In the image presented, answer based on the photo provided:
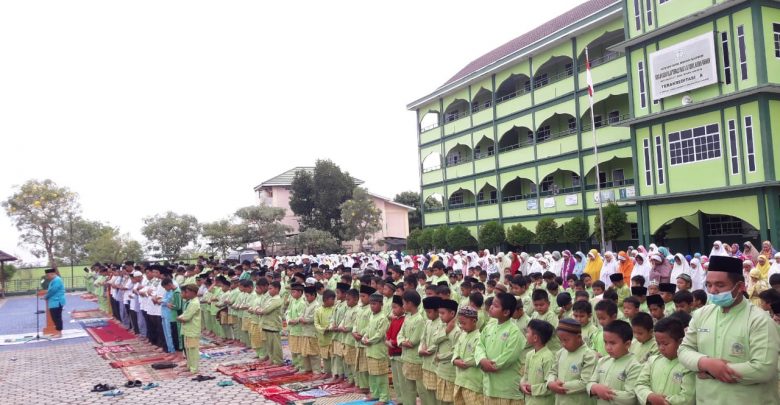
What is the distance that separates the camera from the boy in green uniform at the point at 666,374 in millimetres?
4172

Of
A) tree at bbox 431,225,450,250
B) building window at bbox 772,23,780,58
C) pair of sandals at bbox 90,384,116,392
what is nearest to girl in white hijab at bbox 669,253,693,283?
building window at bbox 772,23,780,58

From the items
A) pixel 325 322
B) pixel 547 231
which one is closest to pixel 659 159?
pixel 547 231

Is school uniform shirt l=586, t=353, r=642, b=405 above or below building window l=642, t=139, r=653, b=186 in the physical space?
below

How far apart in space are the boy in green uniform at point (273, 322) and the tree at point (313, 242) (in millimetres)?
29848

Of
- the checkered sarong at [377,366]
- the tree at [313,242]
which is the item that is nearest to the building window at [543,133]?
the tree at [313,242]

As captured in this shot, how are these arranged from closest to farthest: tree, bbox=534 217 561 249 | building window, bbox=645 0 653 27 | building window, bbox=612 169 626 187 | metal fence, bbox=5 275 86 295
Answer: building window, bbox=645 0 653 27 → building window, bbox=612 169 626 187 → tree, bbox=534 217 561 249 → metal fence, bbox=5 275 86 295

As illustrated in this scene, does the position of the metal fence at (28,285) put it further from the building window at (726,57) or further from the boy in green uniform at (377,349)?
the building window at (726,57)

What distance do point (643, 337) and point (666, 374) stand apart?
2.05 feet

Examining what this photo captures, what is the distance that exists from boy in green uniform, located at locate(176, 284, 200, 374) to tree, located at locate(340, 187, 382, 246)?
102 ft

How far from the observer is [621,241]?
25.6m

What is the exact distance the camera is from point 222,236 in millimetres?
40844

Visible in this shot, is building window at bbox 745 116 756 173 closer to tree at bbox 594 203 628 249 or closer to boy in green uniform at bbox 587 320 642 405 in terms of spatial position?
tree at bbox 594 203 628 249

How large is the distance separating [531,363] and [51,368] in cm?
1014

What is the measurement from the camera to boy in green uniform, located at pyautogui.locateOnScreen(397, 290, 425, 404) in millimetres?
7262
